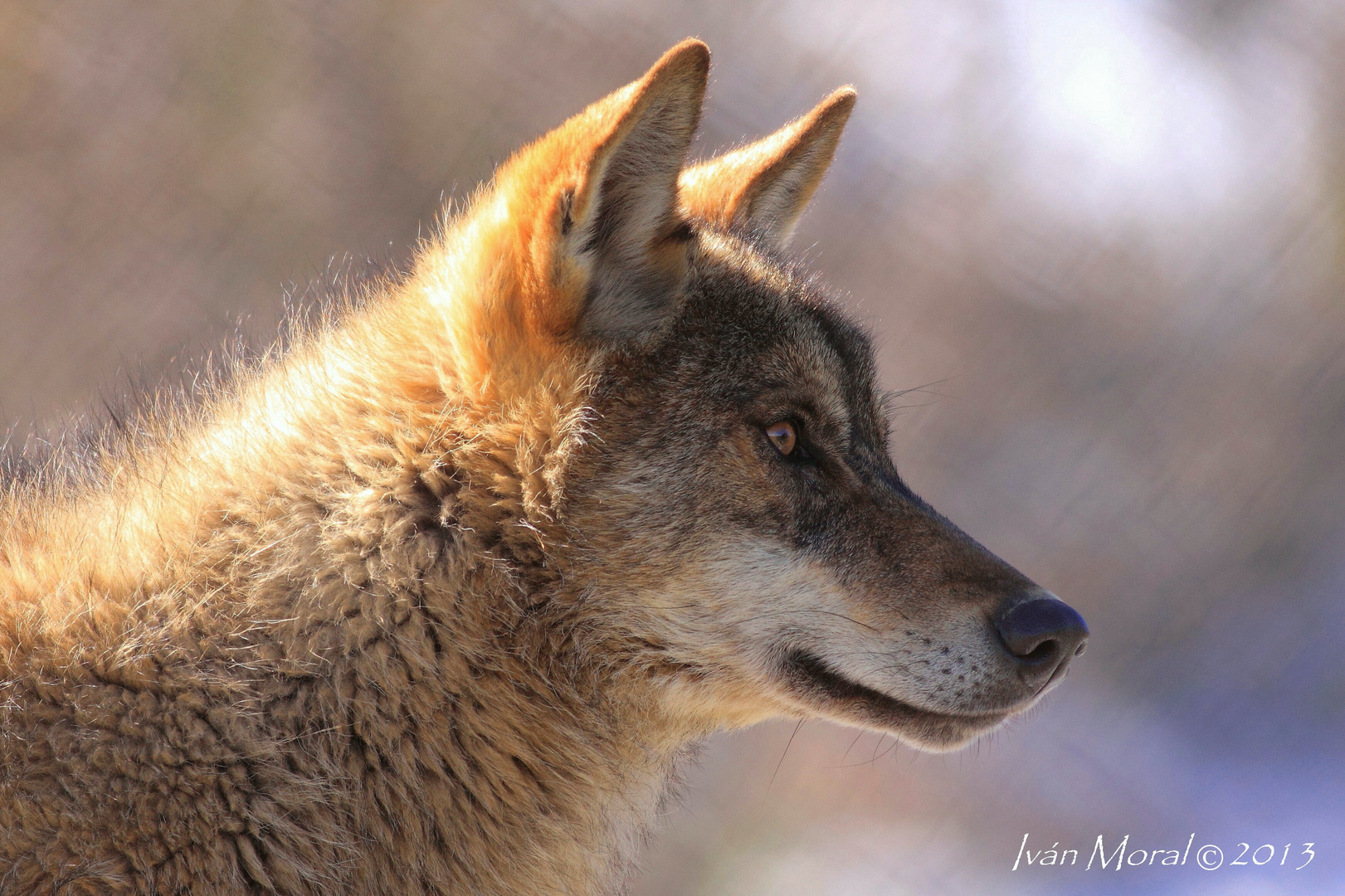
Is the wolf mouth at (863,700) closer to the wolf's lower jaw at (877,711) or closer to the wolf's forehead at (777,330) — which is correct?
the wolf's lower jaw at (877,711)

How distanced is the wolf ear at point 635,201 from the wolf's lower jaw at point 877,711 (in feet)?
2.19

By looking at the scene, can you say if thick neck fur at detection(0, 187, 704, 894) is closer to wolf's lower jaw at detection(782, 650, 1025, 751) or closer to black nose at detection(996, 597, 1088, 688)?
wolf's lower jaw at detection(782, 650, 1025, 751)

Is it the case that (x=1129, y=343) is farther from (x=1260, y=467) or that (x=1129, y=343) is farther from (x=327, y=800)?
(x=327, y=800)

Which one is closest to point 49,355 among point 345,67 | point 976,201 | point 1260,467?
point 345,67

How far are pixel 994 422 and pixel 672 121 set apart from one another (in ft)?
8.37

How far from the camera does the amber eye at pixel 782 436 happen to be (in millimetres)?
1906

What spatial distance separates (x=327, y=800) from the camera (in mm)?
1571

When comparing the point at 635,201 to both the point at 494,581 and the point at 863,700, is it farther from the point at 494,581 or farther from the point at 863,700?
the point at 863,700

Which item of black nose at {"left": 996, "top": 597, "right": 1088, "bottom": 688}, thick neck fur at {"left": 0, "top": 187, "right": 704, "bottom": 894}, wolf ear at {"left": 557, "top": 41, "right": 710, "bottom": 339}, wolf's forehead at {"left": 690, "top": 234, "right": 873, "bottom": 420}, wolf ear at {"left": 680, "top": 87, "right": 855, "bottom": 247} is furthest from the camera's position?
wolf ear at {"left": 680, "top": 87, "right": 855, "bottom": 247}

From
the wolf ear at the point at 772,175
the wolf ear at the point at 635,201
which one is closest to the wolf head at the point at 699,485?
the wolf ear at the point at 635,201

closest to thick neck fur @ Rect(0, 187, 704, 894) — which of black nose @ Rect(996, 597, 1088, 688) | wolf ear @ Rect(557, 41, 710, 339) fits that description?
wolf ear @ Rect(557, 41, 710, 339)

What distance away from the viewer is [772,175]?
242 centimetres

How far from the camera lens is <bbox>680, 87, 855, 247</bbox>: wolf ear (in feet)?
7.71

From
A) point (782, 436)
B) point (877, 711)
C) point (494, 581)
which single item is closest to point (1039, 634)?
point (877, 711)
